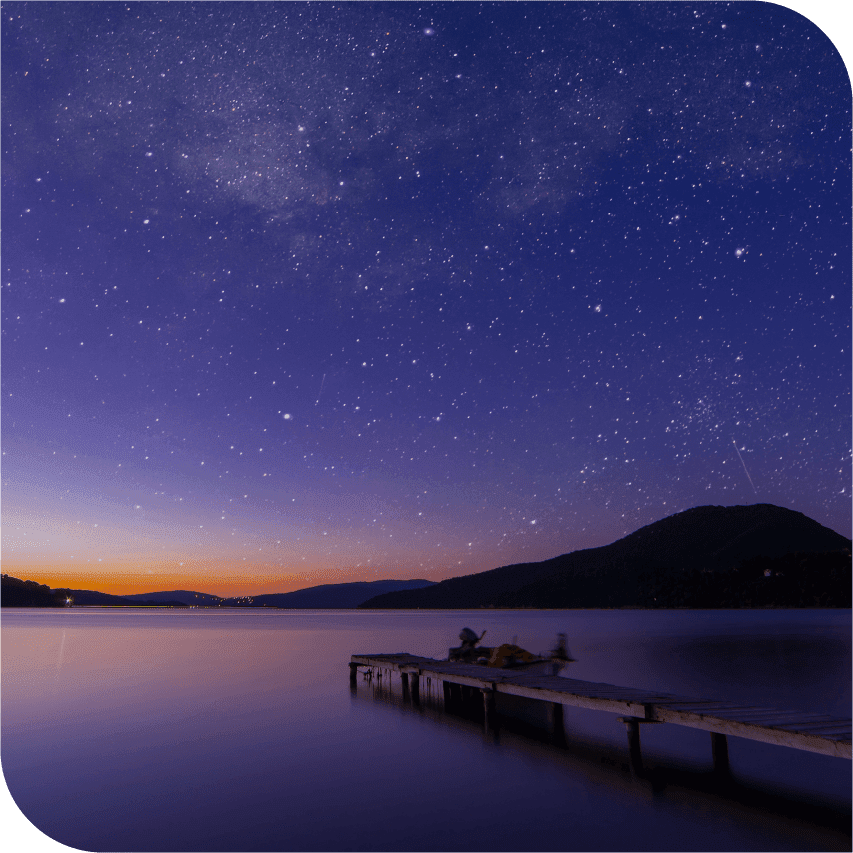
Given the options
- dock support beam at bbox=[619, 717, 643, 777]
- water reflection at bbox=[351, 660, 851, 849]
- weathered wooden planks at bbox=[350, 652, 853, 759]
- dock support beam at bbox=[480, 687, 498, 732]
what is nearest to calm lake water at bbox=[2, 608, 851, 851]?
water reflection at bbox=[351, 660, 851, 849]

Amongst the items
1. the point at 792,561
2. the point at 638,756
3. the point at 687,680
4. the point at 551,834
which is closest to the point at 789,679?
the point at 687,680

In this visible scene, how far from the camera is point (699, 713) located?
11.5 meters

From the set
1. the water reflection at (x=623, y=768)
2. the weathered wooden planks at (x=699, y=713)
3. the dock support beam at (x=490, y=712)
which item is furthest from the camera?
the dock support beam at (x=490, y=712)

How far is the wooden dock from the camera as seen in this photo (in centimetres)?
980

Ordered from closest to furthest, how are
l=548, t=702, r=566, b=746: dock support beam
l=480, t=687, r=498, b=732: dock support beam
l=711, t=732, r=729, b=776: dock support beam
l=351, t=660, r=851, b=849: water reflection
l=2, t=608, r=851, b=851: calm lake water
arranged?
l=2, t=608, r=851, b=851: calm lake water, l=351, t=660, r=851, b=849: water reflection, l=711, t=732, r=729, b=776: dock support beam, l=548, t=702, r=566, b=746: dock support beam, l=480, t=687, r=498, b=732: dock support beam

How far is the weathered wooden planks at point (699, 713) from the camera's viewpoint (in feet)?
31.9

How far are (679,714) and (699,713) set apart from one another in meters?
0.44

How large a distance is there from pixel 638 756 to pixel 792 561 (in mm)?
189961

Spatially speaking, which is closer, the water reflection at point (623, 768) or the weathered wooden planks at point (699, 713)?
the weathered wooden planks at point (699, 713)

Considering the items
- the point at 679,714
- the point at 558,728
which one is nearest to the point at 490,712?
the point at 558,728

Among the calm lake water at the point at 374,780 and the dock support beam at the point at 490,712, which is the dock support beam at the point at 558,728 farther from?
the dock support beam at the point at 490,712

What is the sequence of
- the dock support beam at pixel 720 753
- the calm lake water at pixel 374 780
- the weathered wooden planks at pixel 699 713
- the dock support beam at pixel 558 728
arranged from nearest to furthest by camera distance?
the weathered wooden planks at pixel 699 713 < the calm lake water at pixel 374 780 < the dock support beam at pixel 720 753 < the dock support beam at pixel 558 728

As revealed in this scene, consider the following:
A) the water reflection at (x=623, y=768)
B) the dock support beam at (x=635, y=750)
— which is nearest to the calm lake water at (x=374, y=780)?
the water reflection at (x=623, y=768)

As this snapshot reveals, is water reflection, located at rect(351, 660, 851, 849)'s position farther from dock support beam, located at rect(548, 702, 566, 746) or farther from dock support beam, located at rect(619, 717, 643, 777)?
dock support beam, located at rect(619, 717, 643, 777)
